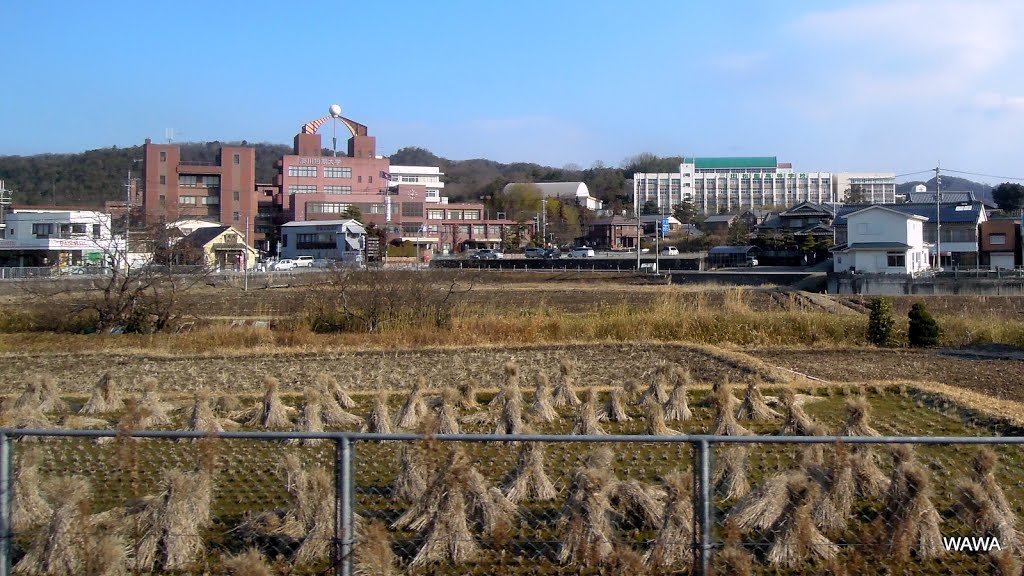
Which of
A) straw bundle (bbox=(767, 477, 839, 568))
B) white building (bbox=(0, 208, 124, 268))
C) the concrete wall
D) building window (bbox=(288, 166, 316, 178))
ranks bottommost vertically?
straw bundle (bbox=(767, 477, 839, 568))

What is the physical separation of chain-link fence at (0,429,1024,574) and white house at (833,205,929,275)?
37.0 meters

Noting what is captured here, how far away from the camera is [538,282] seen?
152 ft

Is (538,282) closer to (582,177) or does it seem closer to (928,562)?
(928,562)

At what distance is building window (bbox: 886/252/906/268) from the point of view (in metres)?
39.6

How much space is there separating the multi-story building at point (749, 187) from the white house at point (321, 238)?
5642 cm

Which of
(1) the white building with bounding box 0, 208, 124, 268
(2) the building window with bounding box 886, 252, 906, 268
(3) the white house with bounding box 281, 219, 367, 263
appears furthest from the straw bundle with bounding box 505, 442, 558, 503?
(3) the white house with bounding box 281, 219, 367, 263

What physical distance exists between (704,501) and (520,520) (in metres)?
1.80

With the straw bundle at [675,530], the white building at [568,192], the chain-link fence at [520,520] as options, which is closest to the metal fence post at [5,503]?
the chain-link fence at [520,520]

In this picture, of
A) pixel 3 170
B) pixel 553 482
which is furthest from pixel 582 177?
pixel 553 482

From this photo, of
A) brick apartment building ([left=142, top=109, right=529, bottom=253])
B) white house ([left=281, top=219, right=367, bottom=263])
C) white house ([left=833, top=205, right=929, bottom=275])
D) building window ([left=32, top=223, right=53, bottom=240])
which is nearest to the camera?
white house ([left=833, top=205, right=929, bottom=275])

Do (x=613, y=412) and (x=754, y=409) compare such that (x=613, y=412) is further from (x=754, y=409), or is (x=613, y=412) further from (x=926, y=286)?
(x=926, y=286)

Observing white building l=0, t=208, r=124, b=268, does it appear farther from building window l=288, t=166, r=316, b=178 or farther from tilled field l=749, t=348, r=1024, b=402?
tilled field l=749, t=348, r=1024, b=402

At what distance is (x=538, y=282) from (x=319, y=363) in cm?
3238

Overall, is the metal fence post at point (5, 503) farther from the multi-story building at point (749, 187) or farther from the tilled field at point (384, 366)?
the multi-story building at point (749, 187)
